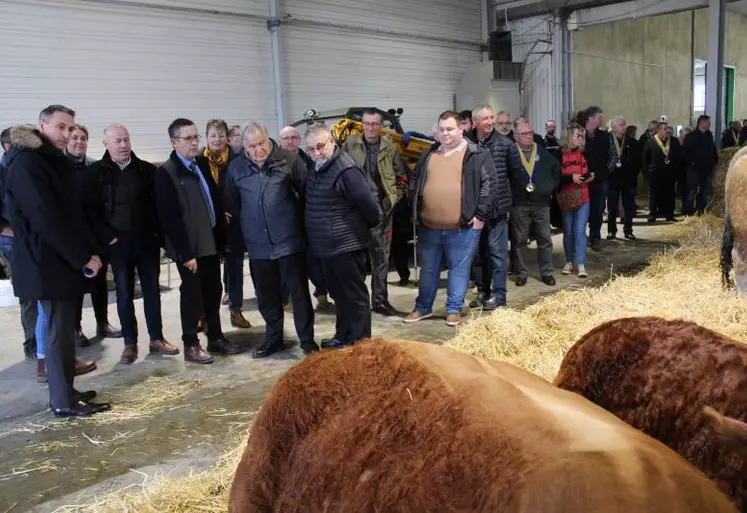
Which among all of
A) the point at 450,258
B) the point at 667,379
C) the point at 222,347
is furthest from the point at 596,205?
the point at 667,379

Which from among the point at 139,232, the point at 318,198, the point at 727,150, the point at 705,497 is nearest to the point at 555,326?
the point at 318,198

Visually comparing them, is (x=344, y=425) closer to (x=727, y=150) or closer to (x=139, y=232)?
(x=139, y=232)

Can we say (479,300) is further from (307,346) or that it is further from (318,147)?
(318,147)

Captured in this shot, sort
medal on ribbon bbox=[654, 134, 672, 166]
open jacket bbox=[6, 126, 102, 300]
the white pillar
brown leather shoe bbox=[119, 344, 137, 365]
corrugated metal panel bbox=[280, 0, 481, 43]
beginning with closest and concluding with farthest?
open jacket bbox=[6, 126, 102, 300] < brown leather shoe bbox=[119, 344, 137, 365] < medal on ribbon bbox=[654, 134, 672, 166] < corrugated metal panel bbox=[280, 0, 481, 43] < the white pillar

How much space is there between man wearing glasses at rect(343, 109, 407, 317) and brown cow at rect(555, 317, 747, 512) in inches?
188

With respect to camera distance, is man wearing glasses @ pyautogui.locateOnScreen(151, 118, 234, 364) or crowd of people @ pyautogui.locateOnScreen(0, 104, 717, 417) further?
man wearing glasses @ pyautogui.locateOnScreen(151, 118, 234, 364)

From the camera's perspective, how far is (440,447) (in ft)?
4.22

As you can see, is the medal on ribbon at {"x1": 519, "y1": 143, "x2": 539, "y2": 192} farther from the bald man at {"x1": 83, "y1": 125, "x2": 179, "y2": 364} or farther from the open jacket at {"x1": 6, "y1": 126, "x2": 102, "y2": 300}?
the open jacket at {"x1": 6, "y1": 126, "x2": 102, "y2": 300}

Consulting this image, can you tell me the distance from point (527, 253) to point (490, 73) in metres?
7.70

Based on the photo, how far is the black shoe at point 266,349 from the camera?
558 cm

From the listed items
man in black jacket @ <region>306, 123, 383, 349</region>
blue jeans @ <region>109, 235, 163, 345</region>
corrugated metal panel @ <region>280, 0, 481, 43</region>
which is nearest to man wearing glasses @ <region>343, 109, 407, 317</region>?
man in black jacket @ <region>306, 123, 383, 349</region>

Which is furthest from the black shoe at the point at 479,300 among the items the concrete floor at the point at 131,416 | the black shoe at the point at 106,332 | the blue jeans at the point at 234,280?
the black shoe at the point at 106,332

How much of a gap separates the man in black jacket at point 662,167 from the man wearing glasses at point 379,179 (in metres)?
8.02

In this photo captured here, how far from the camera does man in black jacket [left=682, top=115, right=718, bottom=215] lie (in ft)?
41.1
